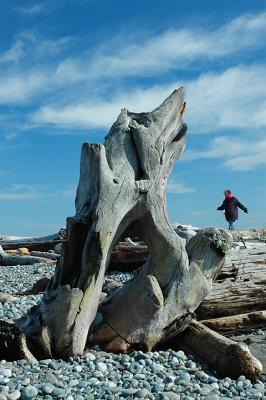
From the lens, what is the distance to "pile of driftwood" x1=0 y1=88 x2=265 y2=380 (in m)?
5.70

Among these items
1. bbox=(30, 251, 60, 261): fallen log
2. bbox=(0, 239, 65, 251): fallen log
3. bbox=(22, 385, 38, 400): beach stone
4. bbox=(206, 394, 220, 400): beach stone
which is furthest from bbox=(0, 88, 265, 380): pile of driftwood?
bbox=(0, 239, 65, 251): fallen log

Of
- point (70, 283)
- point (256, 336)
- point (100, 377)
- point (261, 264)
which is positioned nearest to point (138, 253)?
point (261, 264)

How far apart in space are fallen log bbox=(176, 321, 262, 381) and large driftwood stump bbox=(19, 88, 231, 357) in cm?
21

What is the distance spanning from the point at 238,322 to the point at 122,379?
251 cm

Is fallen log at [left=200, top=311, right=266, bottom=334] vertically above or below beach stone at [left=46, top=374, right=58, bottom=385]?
above

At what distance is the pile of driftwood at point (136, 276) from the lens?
5703 mm

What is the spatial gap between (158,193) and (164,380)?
6.79 ft

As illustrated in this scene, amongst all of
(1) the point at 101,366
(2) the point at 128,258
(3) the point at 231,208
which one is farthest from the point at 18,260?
(1) the point at 101,366

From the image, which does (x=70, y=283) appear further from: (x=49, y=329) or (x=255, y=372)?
(x=255, y=372)

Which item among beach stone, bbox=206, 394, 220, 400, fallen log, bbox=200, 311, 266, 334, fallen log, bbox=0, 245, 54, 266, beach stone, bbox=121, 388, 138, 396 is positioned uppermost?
fallen log, bbox=0, 245, 54, 266

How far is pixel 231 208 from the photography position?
19906mm

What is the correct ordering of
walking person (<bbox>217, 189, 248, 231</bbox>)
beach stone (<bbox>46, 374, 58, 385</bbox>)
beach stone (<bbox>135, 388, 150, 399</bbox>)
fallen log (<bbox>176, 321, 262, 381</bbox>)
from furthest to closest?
walking person (<bbox>217, 189, 248, 231</bbox>)
fallen log (<bbox>176, 321, 262, 381</bbox>)
beach stone (<bbox>46, 374, 58, 385</bbox>)
beach stone (<bbox>135, 388, 150, 399</bbox>)

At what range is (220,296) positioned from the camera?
755cm

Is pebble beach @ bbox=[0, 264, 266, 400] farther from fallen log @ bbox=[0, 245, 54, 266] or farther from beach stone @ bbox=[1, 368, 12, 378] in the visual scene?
fallen log @ bbox=[0, 245, 54, 266]
